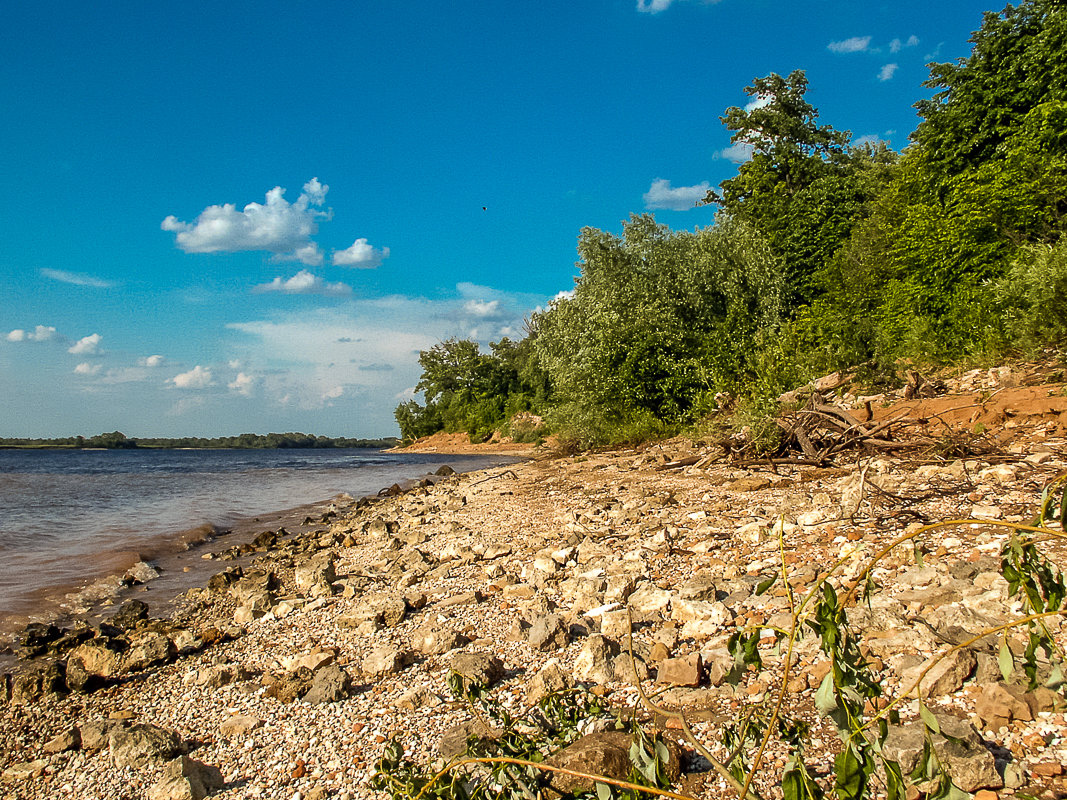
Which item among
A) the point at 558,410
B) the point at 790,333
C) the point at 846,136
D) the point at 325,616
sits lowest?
the point at 325,616

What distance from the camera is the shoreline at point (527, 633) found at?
2900 millimetres

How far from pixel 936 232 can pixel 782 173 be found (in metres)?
16.3

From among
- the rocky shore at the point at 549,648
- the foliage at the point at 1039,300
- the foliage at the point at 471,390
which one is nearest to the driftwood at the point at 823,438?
the rocky shore at the point at 549,648

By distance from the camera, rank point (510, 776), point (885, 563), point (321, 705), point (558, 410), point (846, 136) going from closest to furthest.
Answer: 1. point (510, 776)
2. point (321, 705)
3. point (885, 563)
4. point (558, 410)
5. point (846, 136)

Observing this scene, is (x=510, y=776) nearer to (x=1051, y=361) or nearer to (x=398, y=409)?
(x=1051, y=361)

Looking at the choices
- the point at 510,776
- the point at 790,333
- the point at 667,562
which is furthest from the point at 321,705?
the point at 790,333

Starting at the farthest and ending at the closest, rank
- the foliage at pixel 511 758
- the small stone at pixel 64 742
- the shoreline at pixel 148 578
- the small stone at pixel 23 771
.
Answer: the shoreline at pixel 148 578, the small stone at pixel 64 742, the small stone at pixel 23 771, the foliage at pixel 511 758

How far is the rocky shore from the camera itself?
262cm

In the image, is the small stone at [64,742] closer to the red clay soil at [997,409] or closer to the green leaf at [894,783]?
the green leaf at [894,783]

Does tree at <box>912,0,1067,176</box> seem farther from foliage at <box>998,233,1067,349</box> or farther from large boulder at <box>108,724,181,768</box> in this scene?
large boulder at <box>108,724,181,768</box>

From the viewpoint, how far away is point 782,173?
31.9 m

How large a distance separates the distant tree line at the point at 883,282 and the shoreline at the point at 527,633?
616 cm

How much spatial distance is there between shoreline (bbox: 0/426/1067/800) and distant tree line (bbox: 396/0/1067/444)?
616 cm

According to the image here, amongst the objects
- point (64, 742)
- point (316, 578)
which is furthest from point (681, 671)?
point (316, 578)
